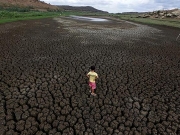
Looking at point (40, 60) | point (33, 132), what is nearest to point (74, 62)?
point (40, 60)

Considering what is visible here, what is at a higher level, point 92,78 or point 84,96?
point 92,78

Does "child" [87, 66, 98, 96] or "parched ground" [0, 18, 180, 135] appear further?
"child" [87, 66, 98, 96]

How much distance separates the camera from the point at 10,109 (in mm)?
5430

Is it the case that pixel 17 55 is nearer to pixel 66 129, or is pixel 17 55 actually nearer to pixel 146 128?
pixel 66 129

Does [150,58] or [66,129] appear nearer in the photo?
[66,129]

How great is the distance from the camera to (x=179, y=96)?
22.7 ft

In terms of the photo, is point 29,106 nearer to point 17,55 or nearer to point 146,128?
point 146,128

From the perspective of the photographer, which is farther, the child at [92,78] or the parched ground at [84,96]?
the child at [92,78]

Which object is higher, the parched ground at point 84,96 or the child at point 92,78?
the child at point 92,78

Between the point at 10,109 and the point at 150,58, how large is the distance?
31.4 ft

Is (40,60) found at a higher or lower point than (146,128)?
higher

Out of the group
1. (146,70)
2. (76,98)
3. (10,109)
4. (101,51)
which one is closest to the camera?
(10,109)

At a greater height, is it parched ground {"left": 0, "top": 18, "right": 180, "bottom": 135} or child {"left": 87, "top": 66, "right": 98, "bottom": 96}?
child {"left": 87, "top": 66, "right": 98, "bottom": 96}

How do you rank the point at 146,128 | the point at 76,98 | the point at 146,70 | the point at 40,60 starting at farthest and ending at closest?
1. the point at 40,60
2. the point at 146,70
3. the point at 76,98
4. the point at 146,128
